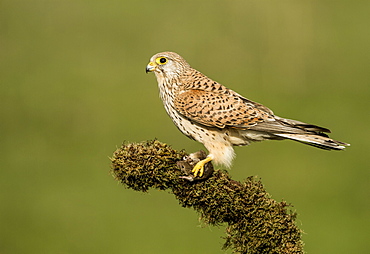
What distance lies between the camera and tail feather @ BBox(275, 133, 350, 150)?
3554mm

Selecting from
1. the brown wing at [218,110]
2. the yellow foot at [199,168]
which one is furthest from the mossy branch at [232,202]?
the brown wing at [218,110]

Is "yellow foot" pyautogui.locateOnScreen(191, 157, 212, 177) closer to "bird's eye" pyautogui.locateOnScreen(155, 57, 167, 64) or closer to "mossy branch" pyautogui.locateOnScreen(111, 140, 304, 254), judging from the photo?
"mossy branch" pyautogui.locateOnScreen(111, 140, 304, 254)

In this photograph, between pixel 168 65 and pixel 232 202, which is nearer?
pixel 232 202

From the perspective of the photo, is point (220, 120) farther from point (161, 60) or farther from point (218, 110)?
point (161, 60)

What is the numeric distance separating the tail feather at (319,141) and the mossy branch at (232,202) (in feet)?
1.71

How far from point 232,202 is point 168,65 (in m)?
1.49

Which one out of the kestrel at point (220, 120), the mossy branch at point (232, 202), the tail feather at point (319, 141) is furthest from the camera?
the kestrel at point (220, 120)

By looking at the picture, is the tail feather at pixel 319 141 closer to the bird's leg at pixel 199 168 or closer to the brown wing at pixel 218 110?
the brown wing at pixel 218 110

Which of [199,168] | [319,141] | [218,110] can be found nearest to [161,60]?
[218,110]

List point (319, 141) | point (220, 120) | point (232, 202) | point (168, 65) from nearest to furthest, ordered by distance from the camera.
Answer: point (232, 202) → point (319, 141) → point (220, 120) → point (168, 65)

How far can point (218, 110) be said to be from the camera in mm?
4066

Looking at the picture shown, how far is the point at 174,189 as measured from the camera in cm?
335

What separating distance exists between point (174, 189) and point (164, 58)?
1392 millimetres

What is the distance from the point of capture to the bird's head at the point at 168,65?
4383 millimetres
